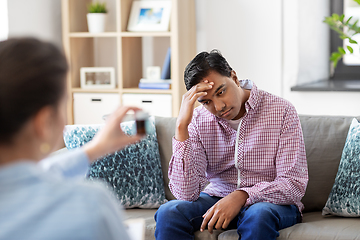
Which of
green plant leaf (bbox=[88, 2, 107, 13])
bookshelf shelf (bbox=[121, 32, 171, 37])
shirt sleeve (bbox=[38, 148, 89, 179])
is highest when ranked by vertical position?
green plant leaf (bbox=[88, 2, 107, 13])

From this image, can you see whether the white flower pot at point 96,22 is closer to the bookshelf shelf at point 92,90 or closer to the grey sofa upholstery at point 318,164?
the bookshelf shelf at point 92,90

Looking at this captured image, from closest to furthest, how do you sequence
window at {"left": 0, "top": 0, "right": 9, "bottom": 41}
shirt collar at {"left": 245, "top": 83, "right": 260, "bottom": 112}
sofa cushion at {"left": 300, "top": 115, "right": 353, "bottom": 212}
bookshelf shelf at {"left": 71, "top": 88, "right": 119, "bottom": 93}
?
shirt collar at {"left": 245, "top": 83, "right": 260, "bottom": 112}, sofa cushion at {"left": 300, "top": 115, "right": 353, "bottom": 212}, window at {"left": 0, "top": 0, "right": 9, "bottom": 41}, bookshelf shelf at {"left": 71, "top": 88, "right": 119, "bottom": 93}

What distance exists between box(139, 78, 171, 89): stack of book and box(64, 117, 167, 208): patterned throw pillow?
1.22 metres

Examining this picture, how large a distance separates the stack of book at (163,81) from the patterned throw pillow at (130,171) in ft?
4.01

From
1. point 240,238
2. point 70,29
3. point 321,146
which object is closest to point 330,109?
point 321,146

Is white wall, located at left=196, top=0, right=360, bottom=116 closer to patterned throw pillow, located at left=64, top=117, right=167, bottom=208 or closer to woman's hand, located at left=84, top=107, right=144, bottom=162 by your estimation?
patterned throw pillow, located at left=64, top=117, right=167, bottom=208

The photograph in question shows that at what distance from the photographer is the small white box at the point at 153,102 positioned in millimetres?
3291

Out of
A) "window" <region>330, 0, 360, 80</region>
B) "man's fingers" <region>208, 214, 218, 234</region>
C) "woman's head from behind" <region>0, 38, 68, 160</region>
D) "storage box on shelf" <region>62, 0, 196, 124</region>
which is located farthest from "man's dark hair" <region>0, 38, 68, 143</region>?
"window" <region>330, 0, 360, 80</region>

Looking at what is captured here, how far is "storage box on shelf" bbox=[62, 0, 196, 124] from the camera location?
129 inches

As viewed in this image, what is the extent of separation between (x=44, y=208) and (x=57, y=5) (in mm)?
3242

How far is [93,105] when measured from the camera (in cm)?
347

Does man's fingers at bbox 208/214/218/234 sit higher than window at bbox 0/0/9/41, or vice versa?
window at bbox 0/0/9/41

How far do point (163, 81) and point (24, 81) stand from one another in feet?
8.89

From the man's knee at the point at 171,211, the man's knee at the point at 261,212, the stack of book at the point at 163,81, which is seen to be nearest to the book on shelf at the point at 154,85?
the stack of book at the point at 163,81
